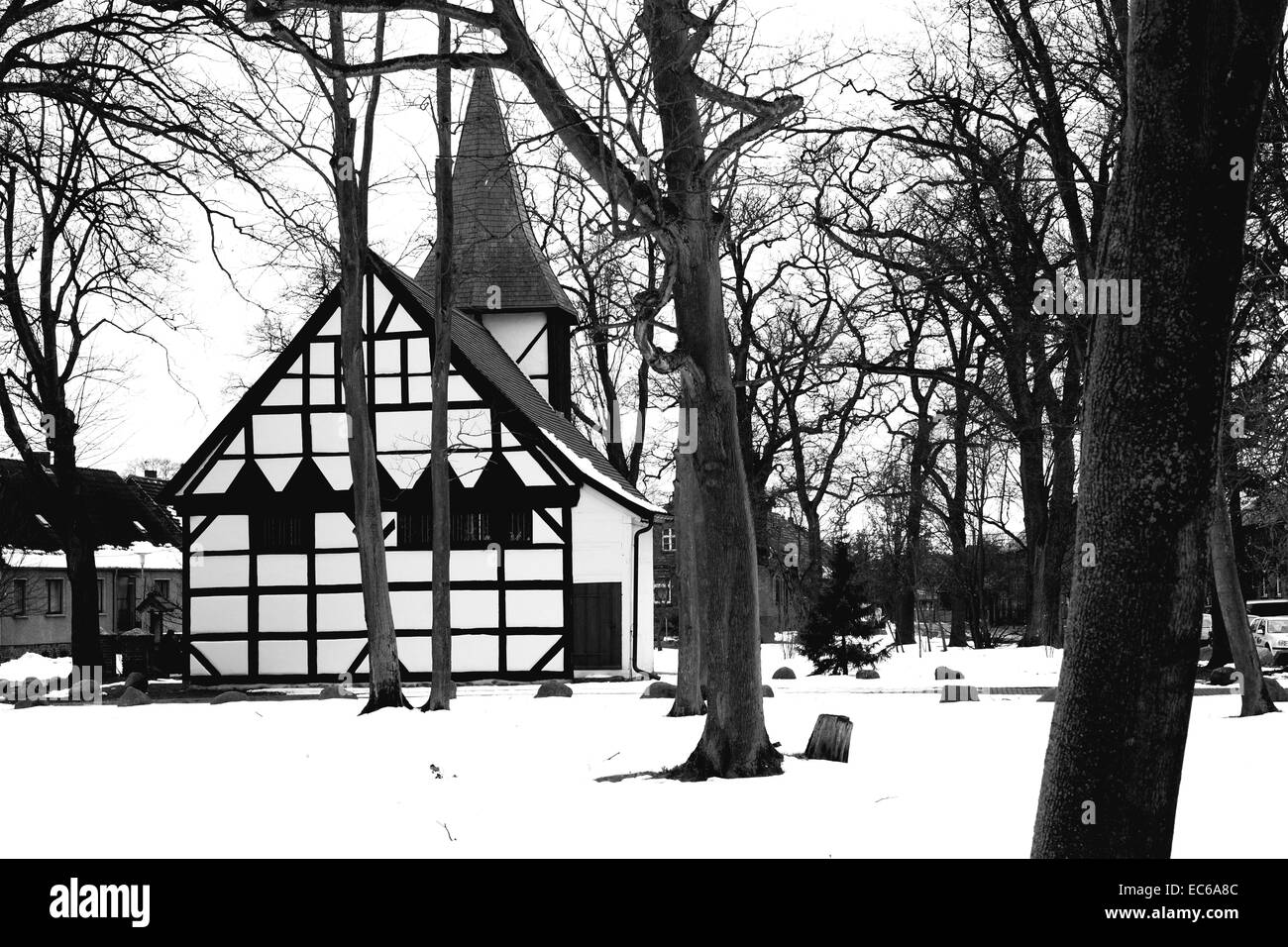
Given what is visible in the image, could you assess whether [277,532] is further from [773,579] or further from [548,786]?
[773,579]

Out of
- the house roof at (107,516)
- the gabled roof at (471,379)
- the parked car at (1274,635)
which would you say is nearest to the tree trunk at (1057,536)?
the parked car at (1274,635)

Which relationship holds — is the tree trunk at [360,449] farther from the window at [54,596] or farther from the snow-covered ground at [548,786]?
the window at [54,596]

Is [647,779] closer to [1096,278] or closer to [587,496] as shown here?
[1096,278]

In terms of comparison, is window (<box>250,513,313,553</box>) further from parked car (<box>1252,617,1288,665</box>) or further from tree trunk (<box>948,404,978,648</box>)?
parked car (<box>1252,617,1288,665</box>)

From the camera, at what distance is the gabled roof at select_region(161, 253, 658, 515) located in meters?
28.3

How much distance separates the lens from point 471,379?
2817 centimetres

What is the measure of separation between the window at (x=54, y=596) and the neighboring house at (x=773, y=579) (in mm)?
20416

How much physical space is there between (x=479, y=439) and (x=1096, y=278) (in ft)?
77.5

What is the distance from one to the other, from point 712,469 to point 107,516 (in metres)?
43.0

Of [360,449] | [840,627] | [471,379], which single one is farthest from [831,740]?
[471,379]

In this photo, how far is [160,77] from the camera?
11977 millimetres

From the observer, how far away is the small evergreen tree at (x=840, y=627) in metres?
28.7
